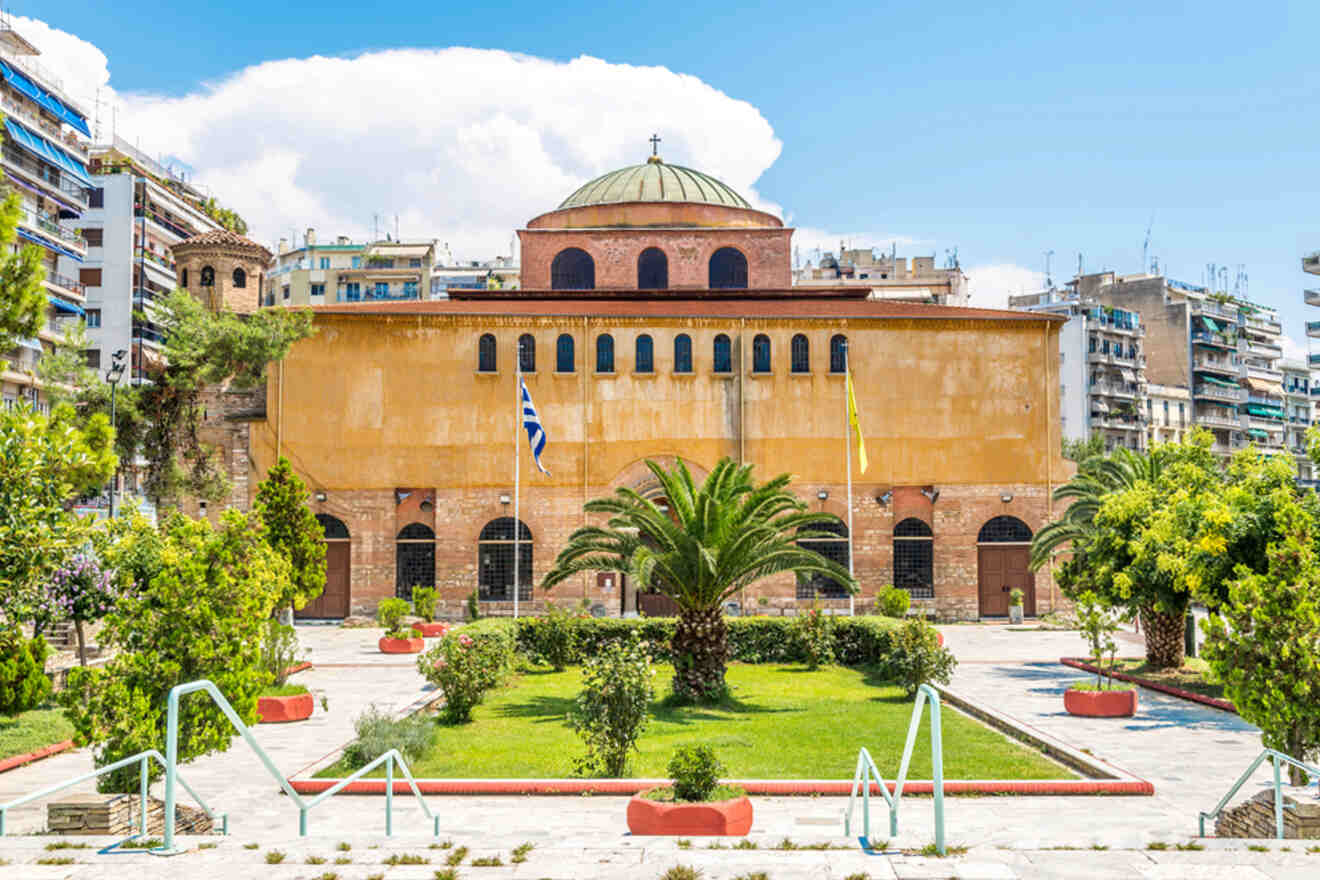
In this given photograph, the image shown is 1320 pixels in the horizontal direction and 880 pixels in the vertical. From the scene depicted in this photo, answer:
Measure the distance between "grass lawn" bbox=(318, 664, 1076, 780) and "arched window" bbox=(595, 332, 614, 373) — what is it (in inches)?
605

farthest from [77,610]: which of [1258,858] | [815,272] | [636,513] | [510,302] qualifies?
[815,272]

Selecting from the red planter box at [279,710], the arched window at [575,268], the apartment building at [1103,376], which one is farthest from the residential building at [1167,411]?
the red planter box at [279,710]

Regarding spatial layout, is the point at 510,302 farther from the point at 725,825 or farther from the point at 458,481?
the point at 725,825

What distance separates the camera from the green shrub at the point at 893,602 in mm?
30688

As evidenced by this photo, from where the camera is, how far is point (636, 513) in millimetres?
19234

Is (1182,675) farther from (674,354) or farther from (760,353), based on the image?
(674,354)

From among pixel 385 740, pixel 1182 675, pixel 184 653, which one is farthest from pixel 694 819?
pixel 1182 675

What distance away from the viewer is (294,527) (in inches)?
982

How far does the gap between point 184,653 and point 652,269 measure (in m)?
31.1

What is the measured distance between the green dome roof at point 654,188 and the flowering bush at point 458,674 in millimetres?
27130

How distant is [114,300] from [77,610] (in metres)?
36.7

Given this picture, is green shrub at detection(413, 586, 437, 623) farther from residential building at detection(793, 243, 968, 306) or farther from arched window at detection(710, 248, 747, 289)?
residential building at detection(793, 243, 968, 306)

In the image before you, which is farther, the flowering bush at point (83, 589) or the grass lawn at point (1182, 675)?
the grass lawn at point (1182, 675)

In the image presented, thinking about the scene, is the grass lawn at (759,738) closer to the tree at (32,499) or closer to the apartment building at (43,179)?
the tree at (32,499)
